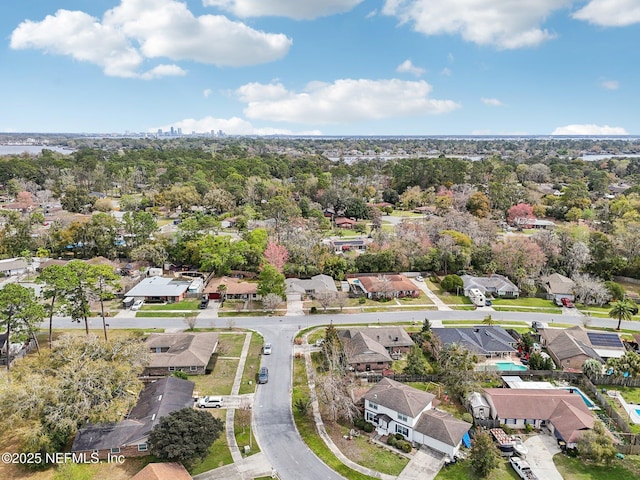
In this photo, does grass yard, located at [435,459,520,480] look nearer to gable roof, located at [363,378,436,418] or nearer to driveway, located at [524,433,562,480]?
driveway, located at [524,433,562,480]

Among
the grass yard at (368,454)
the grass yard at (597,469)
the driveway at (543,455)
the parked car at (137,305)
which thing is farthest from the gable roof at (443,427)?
the parked car at (137,305)

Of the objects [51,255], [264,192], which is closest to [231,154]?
[264,192]

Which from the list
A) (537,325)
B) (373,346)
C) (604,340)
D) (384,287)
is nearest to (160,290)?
(384,287)

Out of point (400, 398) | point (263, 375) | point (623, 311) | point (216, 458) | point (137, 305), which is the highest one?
point (623, 311)

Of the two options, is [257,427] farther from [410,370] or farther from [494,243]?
[494,243]

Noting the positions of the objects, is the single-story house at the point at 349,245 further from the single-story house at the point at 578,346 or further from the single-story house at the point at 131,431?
the single-story house at the point at 131,431

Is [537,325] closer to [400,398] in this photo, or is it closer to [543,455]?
[543,455]
